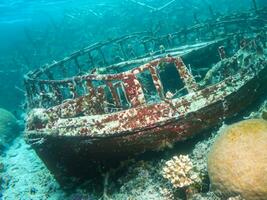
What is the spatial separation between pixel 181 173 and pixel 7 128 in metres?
11.0

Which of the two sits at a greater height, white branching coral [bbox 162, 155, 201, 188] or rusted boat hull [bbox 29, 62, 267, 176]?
rusted boat hull [bbox 29, 62, 267, 176]

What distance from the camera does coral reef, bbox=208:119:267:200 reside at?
432 cm

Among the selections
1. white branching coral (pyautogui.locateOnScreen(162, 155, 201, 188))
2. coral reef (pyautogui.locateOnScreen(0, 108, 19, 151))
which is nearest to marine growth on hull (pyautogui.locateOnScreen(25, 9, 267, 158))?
white branching coral (pyautogui.locateOnScreen(162, 155, 201, 188))

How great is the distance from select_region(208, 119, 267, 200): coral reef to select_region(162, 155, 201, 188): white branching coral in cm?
43

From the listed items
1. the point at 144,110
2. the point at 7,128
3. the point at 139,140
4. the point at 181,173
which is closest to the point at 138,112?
the point at 144,110

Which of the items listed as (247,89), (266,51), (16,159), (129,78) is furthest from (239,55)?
(16,159)

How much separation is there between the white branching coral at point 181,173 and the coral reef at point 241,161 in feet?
1.43

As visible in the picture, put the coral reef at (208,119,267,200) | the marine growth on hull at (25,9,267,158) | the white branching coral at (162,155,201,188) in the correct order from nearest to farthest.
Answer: the coral reef at (208,119,267,200), the white branching coral at (162,155,201,188), the marine growth on hull at (25,9,267,158)

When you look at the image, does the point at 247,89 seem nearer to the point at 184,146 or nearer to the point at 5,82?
the point at 184,146

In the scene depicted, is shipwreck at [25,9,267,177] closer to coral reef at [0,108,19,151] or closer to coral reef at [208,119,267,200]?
coral reef at [208,119,267,200]

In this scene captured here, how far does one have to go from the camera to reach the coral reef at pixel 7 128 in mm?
13250

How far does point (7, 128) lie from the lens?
14.1 meters

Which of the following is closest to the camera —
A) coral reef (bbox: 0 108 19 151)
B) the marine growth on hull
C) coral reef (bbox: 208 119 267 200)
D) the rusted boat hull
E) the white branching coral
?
coral reef (bbox: 208 119 267 200)

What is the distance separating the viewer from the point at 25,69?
25.8 metres
